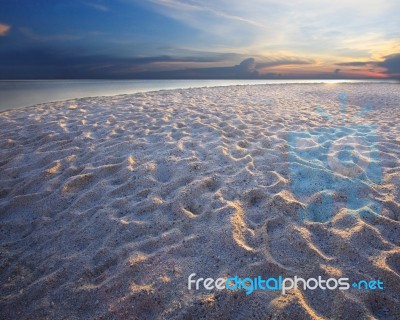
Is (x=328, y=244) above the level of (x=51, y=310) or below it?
above

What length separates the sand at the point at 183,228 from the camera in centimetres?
174

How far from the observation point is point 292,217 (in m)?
2.52

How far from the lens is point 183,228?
240 cm

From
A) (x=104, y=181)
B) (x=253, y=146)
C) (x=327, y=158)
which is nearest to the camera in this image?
(x=104, y=181)

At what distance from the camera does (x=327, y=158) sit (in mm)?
3836

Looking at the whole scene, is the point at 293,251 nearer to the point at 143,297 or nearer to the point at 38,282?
the point at 143,297

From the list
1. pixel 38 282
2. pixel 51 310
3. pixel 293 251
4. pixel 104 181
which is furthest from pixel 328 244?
pixel 104 181

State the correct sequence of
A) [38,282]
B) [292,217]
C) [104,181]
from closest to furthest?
1. [38,282]
2. [292,217]
3. [104,181]

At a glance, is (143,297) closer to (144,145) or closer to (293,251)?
(293,251)

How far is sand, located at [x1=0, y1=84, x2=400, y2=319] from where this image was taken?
174 cm

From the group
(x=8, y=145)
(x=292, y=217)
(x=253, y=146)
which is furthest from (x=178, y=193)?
(x=8, y=145)

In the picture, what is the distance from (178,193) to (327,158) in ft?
8.21

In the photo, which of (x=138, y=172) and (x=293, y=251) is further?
(x=138, y=172)

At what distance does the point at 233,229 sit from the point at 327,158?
238 cm
